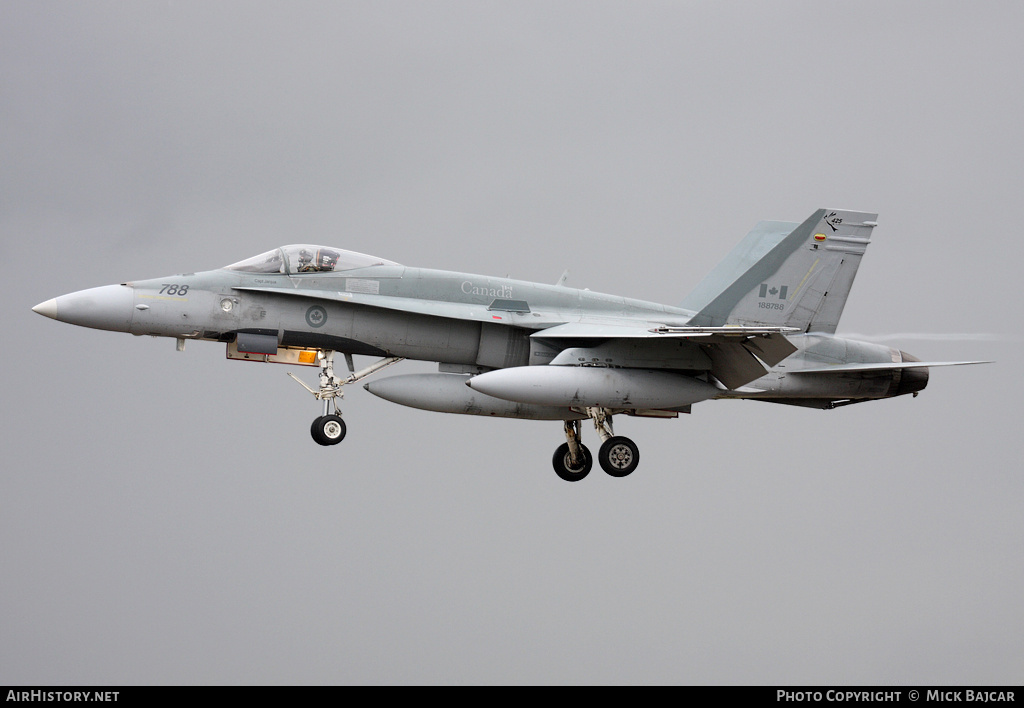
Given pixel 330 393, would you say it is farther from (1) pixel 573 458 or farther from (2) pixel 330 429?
(1) pixel 573 458

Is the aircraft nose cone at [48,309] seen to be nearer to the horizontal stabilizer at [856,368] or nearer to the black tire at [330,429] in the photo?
the black tire at [330,429]

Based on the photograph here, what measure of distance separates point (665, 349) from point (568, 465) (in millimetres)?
2910

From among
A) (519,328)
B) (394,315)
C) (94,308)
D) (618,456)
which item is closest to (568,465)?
(618,456)

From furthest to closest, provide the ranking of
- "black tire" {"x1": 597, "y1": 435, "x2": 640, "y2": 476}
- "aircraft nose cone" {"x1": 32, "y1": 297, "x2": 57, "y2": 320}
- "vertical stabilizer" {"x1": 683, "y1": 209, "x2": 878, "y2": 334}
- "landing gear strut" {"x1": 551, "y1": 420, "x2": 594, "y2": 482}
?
1. "landing gear strut" {"x1": 551, "y1": 420, "x2": 594, "y2": 482}
2. "black tire" {"x1": 597, "y1": 435, "x2": 640, "y2": 476}
3. "vertical stabilizer" {"x1": 683, "y1": 209, "x2": 878, "y2": 334}
4. "aircraft nose cone" {"x1": 32, "y1": 297, "x2": 57, "y2": 320}

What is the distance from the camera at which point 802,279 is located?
1941 centimetres

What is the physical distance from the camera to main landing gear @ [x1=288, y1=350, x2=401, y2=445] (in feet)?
61.9

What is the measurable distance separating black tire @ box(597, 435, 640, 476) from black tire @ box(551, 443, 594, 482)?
138cm

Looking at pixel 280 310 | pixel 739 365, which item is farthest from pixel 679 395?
pixel 280 310

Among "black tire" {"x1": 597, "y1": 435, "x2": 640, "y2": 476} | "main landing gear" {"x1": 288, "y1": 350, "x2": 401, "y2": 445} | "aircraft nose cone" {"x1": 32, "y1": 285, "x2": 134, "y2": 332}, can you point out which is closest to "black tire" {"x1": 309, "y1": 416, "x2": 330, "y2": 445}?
"main landing gear" {"x1": 288, "y1": 350, "x2": 401, "y2": 445}

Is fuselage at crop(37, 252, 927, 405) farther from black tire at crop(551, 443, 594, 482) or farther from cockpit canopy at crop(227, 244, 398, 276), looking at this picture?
black tire at crop(551, 443, 594, 482)

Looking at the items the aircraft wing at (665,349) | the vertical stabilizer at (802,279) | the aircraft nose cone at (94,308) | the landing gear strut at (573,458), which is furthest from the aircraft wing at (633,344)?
the landing gear strut at (573,458)

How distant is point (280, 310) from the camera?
1889 centimetres

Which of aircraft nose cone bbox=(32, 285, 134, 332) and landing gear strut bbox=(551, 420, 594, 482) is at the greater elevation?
aircraft nose cone bbox=(32, 285, 134, 332)

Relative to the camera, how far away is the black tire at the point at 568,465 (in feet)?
69.8
